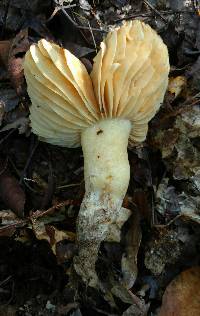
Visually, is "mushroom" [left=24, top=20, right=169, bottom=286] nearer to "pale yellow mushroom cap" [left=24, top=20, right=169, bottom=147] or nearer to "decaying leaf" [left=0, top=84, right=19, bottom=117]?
"pale yellow mushroom cap" [left=24, top=20, right=169, bottom=147]

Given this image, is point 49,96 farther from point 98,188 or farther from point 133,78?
point 98,188

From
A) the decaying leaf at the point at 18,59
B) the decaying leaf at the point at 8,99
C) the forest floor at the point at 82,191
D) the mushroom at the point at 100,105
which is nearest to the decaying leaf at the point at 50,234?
the forest floor at the point at 82,191

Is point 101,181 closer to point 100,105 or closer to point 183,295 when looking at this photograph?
point 100,105

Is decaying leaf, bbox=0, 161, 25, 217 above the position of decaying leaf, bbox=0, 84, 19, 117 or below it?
below

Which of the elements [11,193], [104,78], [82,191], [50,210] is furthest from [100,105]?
[11,193]

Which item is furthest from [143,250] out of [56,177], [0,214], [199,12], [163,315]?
[199,12]

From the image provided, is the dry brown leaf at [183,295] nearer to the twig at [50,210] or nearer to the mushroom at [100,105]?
the mushroom at [100,105]

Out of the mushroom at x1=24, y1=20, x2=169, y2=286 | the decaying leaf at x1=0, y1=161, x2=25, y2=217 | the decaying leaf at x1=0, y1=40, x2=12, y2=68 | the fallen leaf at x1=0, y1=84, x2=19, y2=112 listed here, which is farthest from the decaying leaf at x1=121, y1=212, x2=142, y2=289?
the decaying leaf at x1=0, y1=40, x2=12, y2=68

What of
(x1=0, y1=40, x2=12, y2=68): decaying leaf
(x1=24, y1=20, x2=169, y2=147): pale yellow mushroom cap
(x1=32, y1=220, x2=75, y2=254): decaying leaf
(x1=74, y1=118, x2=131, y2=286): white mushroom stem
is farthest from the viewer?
(x1=0, y1=40, x2=12, y2=68): decaying leaf
